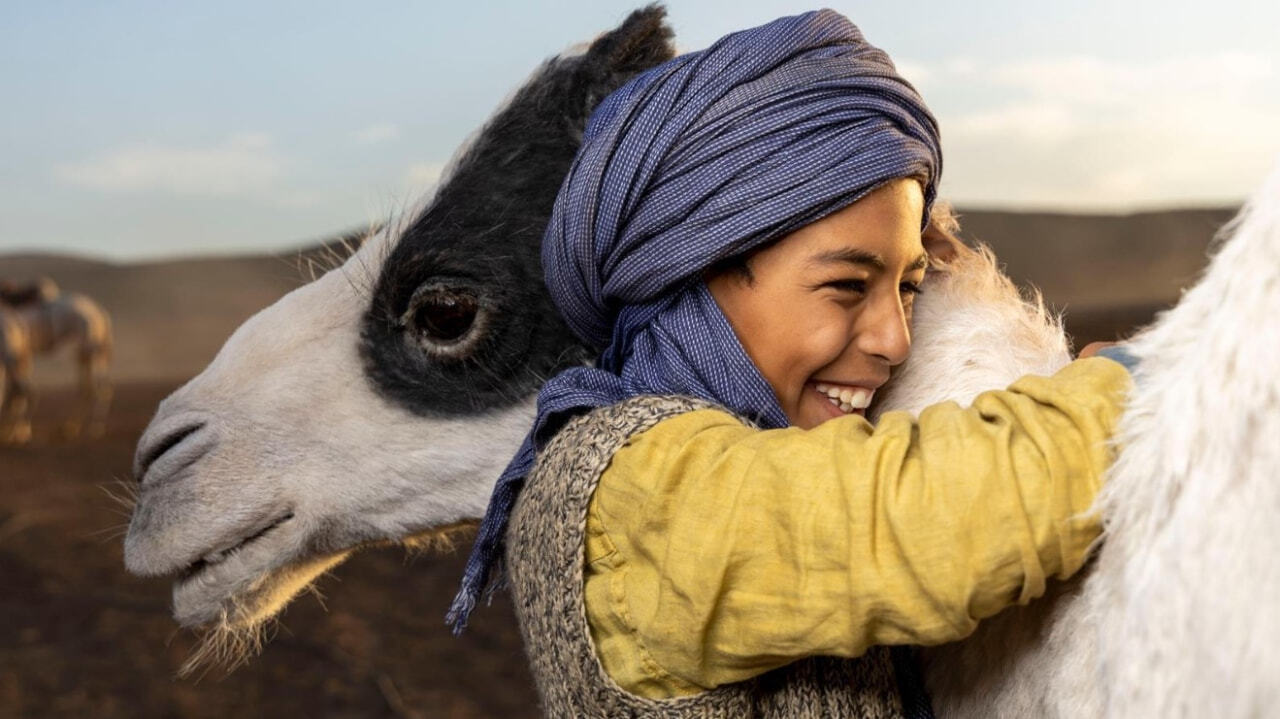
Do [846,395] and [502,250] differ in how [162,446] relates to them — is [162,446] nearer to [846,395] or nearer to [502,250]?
[502,250]

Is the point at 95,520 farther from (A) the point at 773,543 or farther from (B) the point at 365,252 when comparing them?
(A) the point at 773,543

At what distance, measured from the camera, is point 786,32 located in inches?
45.6

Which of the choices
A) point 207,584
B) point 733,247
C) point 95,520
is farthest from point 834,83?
point 95,520

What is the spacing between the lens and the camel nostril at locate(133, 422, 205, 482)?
1519 millimetres

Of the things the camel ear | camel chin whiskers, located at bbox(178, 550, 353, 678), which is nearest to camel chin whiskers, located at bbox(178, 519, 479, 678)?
camel chin whiskers, located at bbox(178, 550, 353, 678)

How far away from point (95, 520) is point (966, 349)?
20.1 feet

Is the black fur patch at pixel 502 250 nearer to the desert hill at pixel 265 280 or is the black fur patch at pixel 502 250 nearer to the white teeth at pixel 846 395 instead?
the white teeth at pixel 846 395

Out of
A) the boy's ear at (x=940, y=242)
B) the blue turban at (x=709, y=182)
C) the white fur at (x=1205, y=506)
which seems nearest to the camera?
the white fur at (x=1205, y=506)

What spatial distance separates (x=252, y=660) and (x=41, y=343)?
7.79 m

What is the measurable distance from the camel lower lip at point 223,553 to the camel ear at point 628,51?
0.64 meters

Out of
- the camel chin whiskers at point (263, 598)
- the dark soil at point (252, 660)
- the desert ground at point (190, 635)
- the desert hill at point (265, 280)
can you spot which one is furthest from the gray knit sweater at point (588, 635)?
the desert hill at point (265, 280)

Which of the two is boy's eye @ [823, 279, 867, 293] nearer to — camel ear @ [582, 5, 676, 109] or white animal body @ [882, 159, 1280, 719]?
white animal body @ [882, 159, 1280, 719]

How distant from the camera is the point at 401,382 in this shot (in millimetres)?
1449

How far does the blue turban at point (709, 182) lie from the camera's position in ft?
3.51
